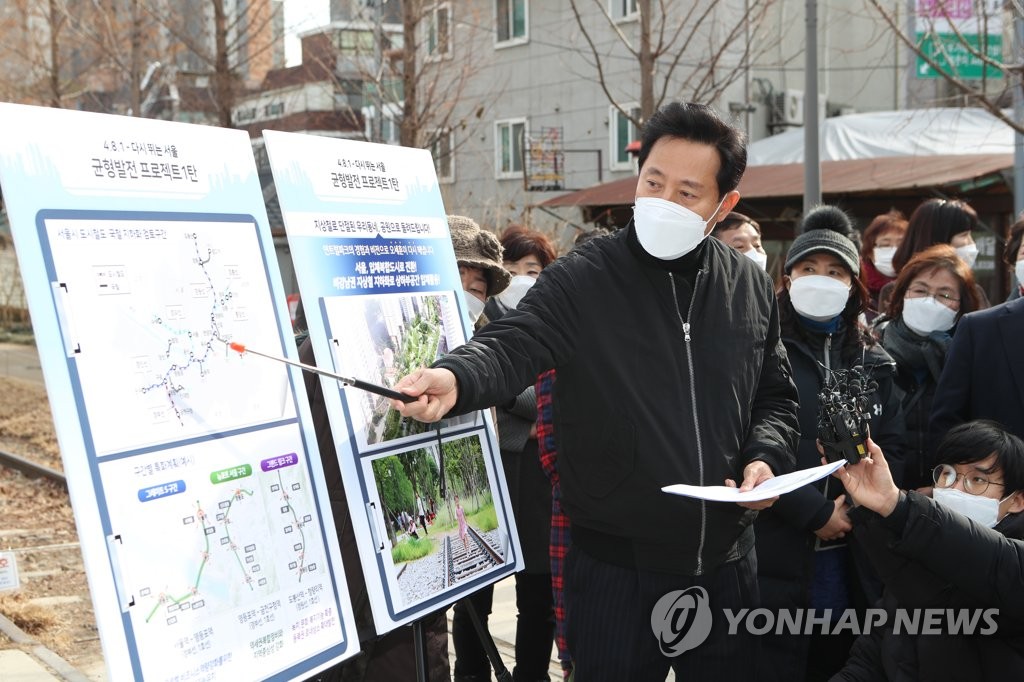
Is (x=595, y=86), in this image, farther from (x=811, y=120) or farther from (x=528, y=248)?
(x=528, y=248)

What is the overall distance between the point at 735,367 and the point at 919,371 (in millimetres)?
1802

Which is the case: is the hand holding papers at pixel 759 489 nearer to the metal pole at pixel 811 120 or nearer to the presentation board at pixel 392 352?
the presentation board at pixel 392 352

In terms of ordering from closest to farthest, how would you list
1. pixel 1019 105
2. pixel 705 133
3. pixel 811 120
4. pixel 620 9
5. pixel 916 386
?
pixel 705 133 < pixel 916 386 < pixel 1019 105 < pixel 811 120 < pixel 620 9

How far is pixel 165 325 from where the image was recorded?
243 centimetres

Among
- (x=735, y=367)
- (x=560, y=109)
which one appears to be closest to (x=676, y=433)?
(x=735, y=367)

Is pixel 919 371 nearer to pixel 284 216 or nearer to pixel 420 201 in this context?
pixel 420 201

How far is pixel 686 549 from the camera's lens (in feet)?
9.02

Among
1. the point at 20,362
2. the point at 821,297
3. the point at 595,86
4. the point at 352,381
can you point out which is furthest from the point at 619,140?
the point at 352,381

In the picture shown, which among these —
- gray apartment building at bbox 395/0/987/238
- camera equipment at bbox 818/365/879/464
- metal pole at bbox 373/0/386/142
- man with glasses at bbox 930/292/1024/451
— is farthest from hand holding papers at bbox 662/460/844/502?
gray apartment building at bbox 395/0/987/238

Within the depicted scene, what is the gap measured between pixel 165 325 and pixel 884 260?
193 inches

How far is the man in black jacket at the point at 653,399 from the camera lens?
2.71 m

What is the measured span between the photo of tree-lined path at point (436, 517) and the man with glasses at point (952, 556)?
1.16m

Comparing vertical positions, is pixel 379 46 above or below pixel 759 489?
above

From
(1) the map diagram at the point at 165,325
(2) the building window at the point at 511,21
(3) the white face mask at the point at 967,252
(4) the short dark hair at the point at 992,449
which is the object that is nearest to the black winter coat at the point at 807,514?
(4) the short dark hair at the point at 992,449
